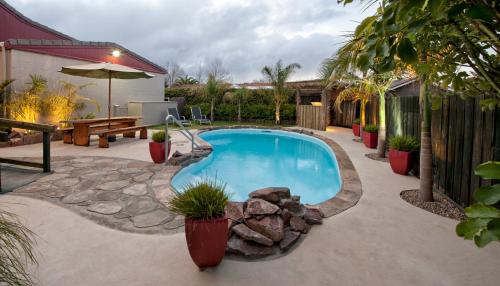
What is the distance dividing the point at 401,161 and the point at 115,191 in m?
5.01

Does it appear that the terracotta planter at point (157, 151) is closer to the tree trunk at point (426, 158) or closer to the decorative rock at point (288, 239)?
the decorative rock at point (288, 239)

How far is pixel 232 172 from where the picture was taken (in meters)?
7.32

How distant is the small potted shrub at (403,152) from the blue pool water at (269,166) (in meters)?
1.19

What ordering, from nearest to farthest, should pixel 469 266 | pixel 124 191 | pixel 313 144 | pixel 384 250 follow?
pixel 469 266
pixel 384 250
pixel 124 191
pixel 313 144

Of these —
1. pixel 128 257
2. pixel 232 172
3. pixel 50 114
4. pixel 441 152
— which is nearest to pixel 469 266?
pixel 441 152

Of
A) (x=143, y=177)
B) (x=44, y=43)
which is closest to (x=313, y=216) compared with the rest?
(x=143, y=177)

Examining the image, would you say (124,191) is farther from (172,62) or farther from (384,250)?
(172,62)

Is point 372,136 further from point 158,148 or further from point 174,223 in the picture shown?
point 174,223

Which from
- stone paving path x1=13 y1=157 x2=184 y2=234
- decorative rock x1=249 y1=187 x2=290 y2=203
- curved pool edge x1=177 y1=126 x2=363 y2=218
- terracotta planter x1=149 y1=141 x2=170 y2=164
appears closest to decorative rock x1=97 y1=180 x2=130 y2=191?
stone paving path x1=13 y1=157 x2=184 y2=234

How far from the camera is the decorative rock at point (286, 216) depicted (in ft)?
10.7

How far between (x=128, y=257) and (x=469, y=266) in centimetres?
297

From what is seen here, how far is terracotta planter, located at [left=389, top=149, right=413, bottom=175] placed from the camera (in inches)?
221

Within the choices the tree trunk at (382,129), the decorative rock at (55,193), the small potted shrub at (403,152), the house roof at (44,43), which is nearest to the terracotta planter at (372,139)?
the tree trunk at (382,129)

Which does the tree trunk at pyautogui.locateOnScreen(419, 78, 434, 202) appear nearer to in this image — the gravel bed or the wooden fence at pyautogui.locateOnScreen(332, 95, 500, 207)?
the gravel bed
